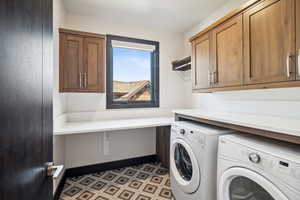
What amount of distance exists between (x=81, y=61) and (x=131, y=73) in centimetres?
96

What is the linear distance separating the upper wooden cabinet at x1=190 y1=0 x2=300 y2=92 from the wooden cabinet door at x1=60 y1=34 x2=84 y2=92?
162 centimetres

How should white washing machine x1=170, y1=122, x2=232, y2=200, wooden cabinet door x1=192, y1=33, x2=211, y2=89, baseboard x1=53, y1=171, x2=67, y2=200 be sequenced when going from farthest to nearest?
wooden cabinet door x1=192, y1=33, x2=211, y2=89, baseboard x1=53, y1=171, x2=67, y2=200, white washing machine x1=170, y1=122, x2=232, y2=200

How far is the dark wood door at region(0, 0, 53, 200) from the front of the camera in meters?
0.38

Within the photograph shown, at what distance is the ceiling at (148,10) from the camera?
2.04 metres

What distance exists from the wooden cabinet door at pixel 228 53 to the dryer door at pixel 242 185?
89cm

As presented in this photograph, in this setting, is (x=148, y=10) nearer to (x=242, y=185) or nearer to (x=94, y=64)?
(x=94, y=64)

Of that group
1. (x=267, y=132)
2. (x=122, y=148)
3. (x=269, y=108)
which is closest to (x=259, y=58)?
(x=269, y=108)

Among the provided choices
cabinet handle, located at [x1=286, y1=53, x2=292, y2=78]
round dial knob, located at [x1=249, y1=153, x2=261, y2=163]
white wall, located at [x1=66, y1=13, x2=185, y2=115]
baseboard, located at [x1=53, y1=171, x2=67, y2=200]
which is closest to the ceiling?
white wall, located at [x1=66, y1=13, x2=185, y2=115]

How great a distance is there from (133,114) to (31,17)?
222cm

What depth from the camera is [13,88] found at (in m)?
0.41

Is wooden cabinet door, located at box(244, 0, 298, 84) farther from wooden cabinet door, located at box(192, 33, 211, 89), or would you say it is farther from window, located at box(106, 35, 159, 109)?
window, located at box(106, 35, 159, 109)

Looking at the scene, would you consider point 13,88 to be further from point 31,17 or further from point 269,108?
point 269,108

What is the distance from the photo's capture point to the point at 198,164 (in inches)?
52.3

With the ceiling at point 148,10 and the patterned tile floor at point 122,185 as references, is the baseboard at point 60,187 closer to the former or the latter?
the patterned tile floor at point 122,185
